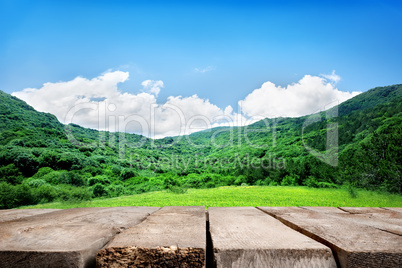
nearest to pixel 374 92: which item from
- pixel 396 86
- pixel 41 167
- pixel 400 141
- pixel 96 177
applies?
pixel 396 86

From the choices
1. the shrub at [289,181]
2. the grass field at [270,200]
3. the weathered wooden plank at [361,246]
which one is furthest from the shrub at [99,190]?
the weathered wooden plank at [361,246]

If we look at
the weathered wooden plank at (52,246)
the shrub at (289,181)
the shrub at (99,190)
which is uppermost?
the weathered wooden plank at (52,246)

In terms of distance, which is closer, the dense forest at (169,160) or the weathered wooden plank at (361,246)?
the weathered wooden plank at (361,246)

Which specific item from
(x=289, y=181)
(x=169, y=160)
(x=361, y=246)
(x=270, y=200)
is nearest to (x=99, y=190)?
(x=270, y=200)

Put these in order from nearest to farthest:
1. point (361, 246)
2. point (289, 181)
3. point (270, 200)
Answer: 1. point (361, 246)
2. point (270, 200)
3. point (289, 181)

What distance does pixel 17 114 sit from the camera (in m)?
41.1

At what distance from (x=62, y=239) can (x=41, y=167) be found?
3537 centimetres

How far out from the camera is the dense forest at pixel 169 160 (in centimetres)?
1838

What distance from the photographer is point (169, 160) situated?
165 feet

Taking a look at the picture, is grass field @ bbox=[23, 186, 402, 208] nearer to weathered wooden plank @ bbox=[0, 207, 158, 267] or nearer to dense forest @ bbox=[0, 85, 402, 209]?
dense forest @ bbox=[0, 85, 402, 209]

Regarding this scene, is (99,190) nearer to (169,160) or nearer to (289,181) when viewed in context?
(169,160)

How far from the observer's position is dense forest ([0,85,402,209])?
18375 millimetres

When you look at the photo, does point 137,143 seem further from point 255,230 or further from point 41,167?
point 255,230

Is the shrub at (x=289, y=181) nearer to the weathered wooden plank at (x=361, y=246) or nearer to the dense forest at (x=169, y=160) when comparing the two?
the dense forest at (x=169, y=160)
